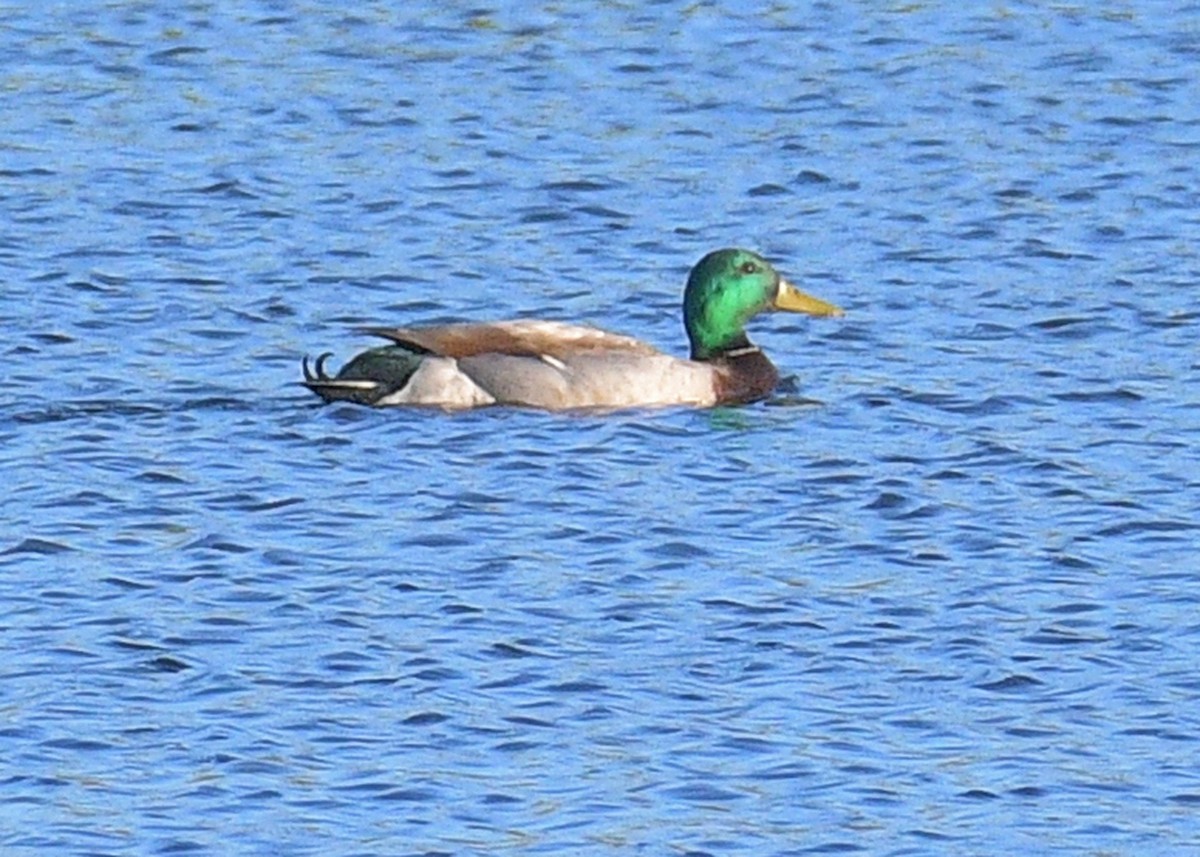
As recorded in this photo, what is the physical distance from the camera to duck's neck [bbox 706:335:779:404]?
16516 millimetres

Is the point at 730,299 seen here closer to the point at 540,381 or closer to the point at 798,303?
the point at 798,303

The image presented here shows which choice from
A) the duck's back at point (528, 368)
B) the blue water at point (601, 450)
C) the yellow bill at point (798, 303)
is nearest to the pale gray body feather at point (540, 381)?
the duck's back at point (528, 368)

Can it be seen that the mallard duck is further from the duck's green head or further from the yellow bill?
the yellow bill

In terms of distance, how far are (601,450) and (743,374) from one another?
157cm

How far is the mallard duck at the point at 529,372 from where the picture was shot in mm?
16109

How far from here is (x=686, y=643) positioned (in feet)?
39.8

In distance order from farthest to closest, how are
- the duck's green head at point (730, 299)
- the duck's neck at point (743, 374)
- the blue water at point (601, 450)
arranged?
1. the duck's green head at point (730, 299)
2. the duck's neck at point (743, 374)
3. the blue water at point (601, 450)

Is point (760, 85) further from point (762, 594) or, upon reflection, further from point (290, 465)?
point (762, 594)

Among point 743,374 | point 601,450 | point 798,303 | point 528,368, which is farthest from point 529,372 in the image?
point 798,303

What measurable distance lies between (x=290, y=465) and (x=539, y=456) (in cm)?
105

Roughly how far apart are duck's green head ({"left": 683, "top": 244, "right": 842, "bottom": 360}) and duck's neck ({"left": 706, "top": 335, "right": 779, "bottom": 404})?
0.17 ft

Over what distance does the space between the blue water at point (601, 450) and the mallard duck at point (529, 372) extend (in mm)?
209

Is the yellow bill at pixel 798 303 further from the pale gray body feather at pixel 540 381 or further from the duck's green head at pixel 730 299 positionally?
the pale gray body feather at pixel 540 381

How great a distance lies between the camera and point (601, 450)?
50.1ft
